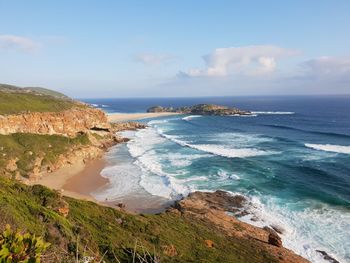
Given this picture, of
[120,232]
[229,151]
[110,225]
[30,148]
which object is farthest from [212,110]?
[120,232]

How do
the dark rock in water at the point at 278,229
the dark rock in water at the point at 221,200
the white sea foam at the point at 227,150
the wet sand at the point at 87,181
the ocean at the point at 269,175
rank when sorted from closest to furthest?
the dark rock in water at the point at 278,229 < the ocean at the point at 269,175 < the dark rock in water at the point at 221,200 < the wet sand at the point at 87,181 < the white sea foam at the point at 227,150

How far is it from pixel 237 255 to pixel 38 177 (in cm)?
2873

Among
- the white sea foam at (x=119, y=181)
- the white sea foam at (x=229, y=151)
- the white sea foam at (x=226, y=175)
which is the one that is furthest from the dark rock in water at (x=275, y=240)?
the white sea foam at (x=229, y=151)

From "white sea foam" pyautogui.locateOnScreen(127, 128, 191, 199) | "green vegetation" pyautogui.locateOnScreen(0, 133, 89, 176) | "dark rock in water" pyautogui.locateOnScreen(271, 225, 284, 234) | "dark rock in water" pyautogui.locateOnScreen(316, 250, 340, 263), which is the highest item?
"green vegetation" pyautogui.locateOnScreen(0, 133, 89, 176)

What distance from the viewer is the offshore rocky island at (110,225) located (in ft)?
53.1

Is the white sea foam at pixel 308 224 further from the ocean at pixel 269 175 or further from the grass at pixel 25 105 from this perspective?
the grass at pixel 25 105

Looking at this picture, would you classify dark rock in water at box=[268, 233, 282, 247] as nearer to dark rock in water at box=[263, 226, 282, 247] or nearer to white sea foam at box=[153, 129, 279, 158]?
dark rock in water at box=[263, 226, 282, 247]

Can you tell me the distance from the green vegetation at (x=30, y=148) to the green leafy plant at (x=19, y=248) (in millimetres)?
38212

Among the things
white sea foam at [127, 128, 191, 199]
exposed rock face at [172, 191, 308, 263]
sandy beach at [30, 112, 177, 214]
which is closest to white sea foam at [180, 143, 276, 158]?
white sea foam at [127, 128, 191, 199]

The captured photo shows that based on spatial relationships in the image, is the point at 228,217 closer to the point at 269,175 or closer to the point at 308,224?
the point at 308,224

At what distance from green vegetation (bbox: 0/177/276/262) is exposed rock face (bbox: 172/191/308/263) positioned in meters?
0.90

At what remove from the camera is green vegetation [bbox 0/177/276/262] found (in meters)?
17.4

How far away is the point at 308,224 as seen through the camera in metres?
29.3

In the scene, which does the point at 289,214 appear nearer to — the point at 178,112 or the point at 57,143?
the point at 57,143
